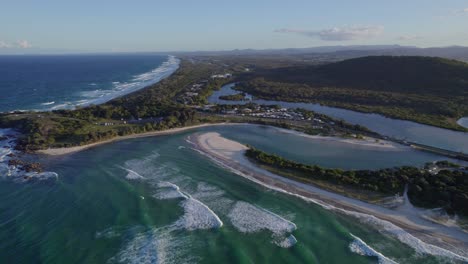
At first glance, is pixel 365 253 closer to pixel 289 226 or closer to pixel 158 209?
pixel 289 226

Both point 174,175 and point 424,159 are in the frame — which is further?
point 424,159

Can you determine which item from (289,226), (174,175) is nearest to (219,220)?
(289,226)

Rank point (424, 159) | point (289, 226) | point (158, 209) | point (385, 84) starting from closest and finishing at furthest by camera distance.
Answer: point (289, 226) < point (158, 209) < point (424, 159) < point (385, 84)

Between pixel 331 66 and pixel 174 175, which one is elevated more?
pixel 331 66

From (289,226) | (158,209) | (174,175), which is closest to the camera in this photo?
(289,226)

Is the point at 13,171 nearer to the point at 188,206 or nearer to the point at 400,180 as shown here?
the point at 188,206

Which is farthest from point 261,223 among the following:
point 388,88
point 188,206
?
point 388,88

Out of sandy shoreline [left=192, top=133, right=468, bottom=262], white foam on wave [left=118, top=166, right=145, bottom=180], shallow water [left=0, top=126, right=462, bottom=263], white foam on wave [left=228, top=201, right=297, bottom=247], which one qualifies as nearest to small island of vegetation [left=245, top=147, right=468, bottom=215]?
sandy shoreline [left=192, top=133, right=468, bottom=262]
